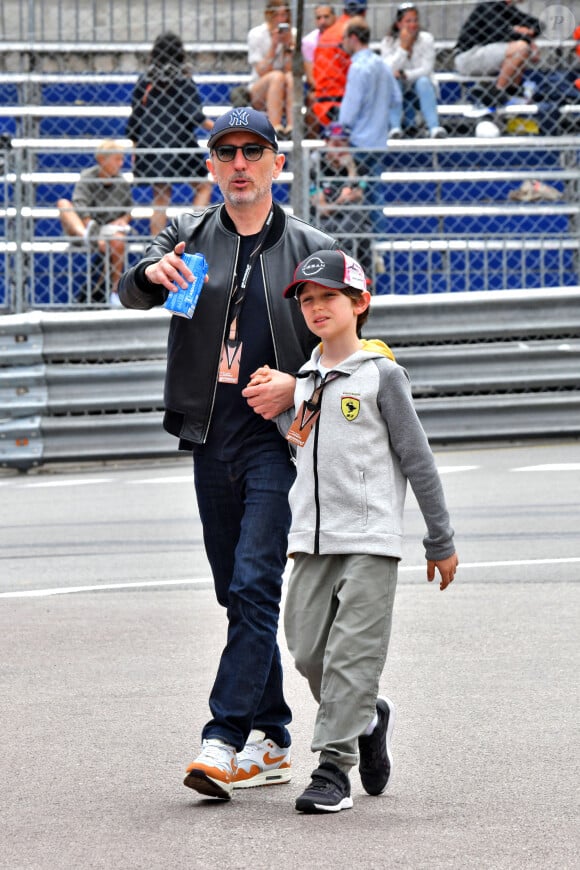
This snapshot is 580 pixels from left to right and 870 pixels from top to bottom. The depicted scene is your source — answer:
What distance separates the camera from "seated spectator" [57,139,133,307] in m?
13.1

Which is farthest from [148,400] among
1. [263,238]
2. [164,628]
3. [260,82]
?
[263,238]

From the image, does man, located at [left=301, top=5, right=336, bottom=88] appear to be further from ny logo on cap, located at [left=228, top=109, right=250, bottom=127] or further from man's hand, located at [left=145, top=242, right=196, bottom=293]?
man's hand, located at [left=145, top=242, right=196, bottom=293]

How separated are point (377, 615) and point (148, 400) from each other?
331 inches

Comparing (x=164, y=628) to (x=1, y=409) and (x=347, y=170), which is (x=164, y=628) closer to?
(x=1, y=409)

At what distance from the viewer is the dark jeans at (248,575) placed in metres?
4.68

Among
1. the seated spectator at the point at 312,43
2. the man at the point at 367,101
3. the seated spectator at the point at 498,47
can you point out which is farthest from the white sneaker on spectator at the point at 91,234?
the seated spectator at the point at 498,47

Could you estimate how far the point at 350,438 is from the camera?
4.59m

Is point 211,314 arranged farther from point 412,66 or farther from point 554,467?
point 412,66

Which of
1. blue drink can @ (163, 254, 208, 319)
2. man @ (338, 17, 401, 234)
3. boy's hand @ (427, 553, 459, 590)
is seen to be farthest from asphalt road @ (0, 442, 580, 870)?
man @ (338, 17, 401, 234)

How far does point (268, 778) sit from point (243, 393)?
1116mm

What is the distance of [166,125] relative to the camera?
1438 centimetres

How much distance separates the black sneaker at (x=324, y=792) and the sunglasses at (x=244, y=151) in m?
1.72

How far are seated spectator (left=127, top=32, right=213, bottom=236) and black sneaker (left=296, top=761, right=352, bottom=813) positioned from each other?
30.2 feet

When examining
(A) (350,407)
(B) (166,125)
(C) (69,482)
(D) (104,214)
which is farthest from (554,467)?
(A) (350,407)
